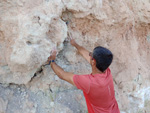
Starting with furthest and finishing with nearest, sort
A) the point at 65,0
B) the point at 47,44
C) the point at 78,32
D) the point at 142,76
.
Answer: the point at 142,76
the point at 78,32
the point at 65,0
the point at 47,44

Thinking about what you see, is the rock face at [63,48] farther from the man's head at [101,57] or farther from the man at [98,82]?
the man's head at [101,57]

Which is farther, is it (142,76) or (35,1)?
(142,76)

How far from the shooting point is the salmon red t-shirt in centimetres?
160

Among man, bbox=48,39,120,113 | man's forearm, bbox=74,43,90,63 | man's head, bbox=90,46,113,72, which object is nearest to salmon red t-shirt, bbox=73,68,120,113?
man, bbox=48,39,120,113

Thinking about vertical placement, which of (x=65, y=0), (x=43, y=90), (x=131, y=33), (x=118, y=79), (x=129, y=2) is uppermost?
(x=129, y=2)

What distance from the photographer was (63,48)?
7.18 ft

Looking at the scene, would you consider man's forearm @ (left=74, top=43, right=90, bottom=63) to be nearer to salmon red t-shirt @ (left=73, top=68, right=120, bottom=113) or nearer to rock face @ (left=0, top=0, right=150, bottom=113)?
rock face @ (left=0, top=0, right=150, bottom=113)

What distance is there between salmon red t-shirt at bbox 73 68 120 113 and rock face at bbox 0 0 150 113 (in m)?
0.44

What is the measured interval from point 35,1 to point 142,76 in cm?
222

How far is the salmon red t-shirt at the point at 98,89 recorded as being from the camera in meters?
1.60

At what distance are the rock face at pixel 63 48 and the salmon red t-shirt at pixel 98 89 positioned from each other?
0.44m

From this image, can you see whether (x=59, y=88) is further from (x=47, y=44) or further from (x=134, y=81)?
(x=134, y=81)

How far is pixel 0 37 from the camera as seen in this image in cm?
178

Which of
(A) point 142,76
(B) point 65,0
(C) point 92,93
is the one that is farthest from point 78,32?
(A) point 142,76
